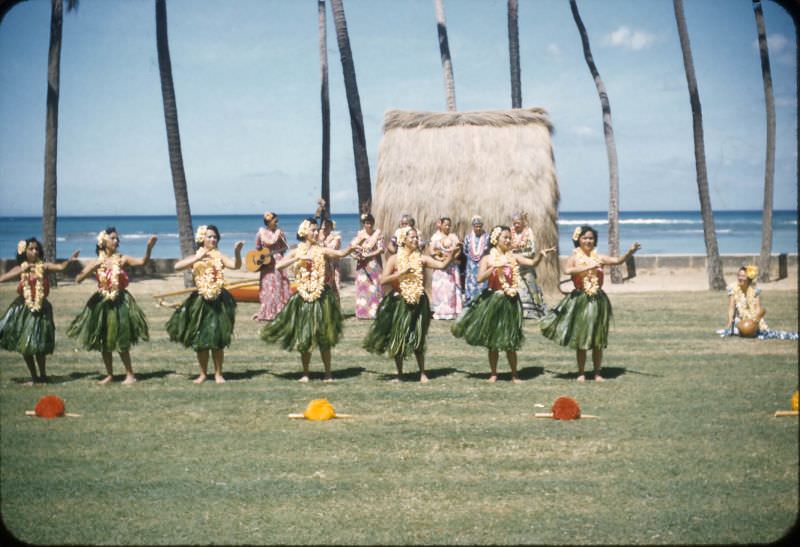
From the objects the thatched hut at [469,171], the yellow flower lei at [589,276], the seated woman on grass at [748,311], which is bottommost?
the seated woman on grass at [748,311]

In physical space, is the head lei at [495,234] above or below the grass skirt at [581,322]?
above

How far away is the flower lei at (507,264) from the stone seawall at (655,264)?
14034mm

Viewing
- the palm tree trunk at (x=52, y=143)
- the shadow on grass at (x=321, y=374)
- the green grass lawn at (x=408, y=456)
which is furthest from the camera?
the palm tree trunk at (x=52, y=143)

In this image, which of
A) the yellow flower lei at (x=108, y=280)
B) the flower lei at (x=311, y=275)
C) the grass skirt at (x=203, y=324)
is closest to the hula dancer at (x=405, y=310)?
the flower lei at (x=311, y=275)

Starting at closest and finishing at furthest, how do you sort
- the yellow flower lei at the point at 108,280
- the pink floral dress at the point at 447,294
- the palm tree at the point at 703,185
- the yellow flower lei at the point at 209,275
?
the yellow flower lei at the point at 108,280 < the yellow flower lei at the point at 209,275 < the pink floral dress at the point at 447,294 < the palm tree at the point at 703,185

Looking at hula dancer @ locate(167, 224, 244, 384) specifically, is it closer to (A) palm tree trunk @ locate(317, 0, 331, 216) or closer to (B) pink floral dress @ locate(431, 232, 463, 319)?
(B) pink floral dress @ locate(431, 232, 463, 319)

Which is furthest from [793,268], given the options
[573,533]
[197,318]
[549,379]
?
[573,533]

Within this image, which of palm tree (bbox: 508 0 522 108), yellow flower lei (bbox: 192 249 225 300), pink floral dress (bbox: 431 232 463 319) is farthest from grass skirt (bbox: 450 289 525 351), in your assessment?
palm tree (bbox: 508 0 522 108)

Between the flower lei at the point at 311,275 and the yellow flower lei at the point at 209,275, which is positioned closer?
the yellow flower lei at the point at 209,275

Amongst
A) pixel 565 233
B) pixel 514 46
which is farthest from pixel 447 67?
pixel 565 233

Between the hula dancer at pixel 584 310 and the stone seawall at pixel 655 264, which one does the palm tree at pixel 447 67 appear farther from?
the hula dancer at pixel 584 310

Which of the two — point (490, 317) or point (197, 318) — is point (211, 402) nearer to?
point (197, 318)

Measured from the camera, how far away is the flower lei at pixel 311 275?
10.0m

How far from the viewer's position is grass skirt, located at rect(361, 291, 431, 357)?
392 inches
